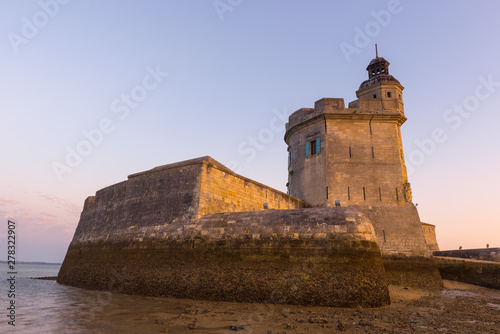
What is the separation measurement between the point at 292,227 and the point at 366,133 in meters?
10.3

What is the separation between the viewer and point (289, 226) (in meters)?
9.30

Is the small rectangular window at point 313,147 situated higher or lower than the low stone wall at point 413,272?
higher

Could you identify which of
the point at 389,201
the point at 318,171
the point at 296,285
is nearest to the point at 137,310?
the point at 296,285

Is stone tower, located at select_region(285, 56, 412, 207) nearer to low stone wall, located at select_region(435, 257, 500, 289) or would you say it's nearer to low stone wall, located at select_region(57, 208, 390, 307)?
low stone wall, located at select_region(435, 257, 500, 289)

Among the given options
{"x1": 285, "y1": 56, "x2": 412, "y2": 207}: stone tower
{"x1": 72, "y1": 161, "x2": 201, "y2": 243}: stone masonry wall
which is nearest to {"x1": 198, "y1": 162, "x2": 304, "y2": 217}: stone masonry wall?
{"x1": 72, "y1": 161, "x2": 201, "y2": 243}: stone masonry wall

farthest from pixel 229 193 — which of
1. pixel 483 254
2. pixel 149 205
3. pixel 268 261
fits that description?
pixel 483 254

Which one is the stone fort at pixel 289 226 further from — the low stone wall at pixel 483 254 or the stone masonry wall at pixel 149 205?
the low stone wall at pixel 483 254

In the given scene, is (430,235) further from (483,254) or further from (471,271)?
(471,271)

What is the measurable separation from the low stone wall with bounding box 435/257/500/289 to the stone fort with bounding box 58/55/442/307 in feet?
9.60

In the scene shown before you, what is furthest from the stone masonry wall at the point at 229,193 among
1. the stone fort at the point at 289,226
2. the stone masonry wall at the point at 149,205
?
the stone masonry wall at the point at 149,205

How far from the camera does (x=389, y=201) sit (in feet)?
52.0

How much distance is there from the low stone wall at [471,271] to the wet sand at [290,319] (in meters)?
7.49

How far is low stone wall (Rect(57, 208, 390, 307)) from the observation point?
818cm

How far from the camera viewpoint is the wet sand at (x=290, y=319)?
586 centimetres
